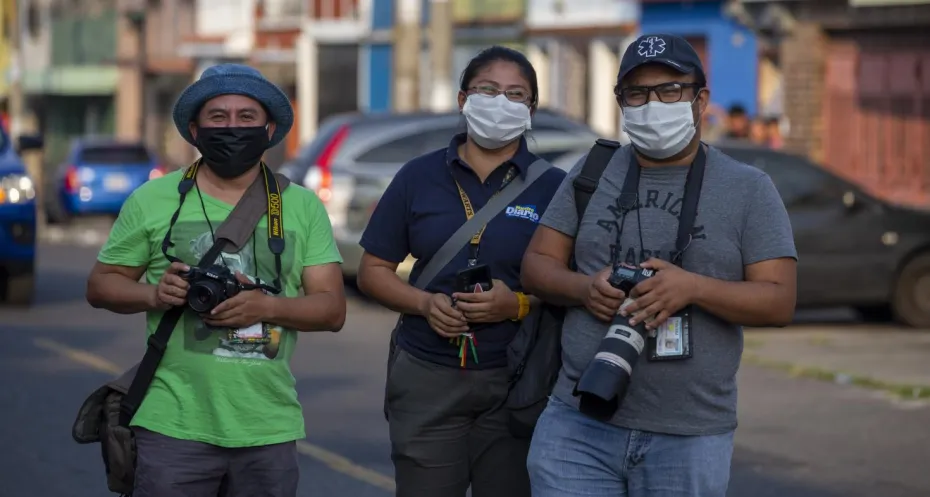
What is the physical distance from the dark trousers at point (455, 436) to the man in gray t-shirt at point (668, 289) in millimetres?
606

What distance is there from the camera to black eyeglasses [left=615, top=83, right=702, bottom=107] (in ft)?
15.1

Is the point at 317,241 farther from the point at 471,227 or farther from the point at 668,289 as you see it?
the point at 668,289

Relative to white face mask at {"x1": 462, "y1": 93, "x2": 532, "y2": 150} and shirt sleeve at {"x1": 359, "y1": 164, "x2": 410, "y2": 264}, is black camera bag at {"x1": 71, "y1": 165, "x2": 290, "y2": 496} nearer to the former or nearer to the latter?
shirt sleeve at {"x1": 359, "y1": 164, "x2": 410, "y2": 264}

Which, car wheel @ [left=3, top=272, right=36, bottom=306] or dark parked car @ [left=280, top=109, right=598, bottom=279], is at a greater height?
dark parked car @ [left=280, top=109, right=598, bottom=279]

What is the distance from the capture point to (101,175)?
31.5m

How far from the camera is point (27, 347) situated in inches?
540

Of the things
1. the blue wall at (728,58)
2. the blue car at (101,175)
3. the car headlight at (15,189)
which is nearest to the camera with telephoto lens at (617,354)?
the car headlight at (15,189)

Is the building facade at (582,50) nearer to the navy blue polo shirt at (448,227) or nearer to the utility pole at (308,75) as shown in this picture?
the utility pole at (308,75)

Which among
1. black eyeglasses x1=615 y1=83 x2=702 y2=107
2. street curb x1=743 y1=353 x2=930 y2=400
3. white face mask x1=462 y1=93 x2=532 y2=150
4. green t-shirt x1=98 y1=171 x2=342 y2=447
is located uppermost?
black eyeglasses x1=615 y1=83 x2=702 y2=107

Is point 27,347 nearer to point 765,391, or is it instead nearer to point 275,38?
point 765,391

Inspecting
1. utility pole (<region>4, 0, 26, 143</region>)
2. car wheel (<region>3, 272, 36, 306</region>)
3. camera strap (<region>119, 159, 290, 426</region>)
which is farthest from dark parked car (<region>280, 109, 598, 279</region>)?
utility pole (<region>4, 0, 26, 143</region>)

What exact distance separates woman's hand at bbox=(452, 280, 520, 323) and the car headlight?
1149cm

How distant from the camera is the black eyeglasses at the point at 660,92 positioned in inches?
182

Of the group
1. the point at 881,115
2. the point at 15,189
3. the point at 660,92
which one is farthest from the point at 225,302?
the point at 881,115
